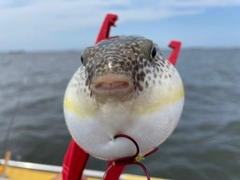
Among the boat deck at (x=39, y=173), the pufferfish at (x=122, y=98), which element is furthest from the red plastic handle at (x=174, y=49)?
the boat deck at (x=39, y=173)

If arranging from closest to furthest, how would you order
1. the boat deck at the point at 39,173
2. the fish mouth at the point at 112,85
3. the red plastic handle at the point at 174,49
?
the fish mouth at the point at 112,85
the red plastic handle at the point at 174,49
the boat deck at the point at 39,173

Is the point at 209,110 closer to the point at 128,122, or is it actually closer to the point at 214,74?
the point at 214,74

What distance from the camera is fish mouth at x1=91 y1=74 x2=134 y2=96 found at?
12.5 inches

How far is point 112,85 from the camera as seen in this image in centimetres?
32

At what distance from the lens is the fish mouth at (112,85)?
1.04 ft

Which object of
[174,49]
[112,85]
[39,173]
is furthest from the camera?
[39,173]

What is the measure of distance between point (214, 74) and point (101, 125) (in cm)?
565

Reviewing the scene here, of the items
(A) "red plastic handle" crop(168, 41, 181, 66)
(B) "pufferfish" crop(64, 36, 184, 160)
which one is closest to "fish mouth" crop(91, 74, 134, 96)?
(B) "pufferfish" crop(64, 36, 184, 160)

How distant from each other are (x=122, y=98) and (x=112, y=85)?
0.09ft

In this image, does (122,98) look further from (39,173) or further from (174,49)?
(39,173)

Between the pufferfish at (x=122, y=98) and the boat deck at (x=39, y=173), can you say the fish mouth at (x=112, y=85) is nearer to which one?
the pufferfish at (x=122, y=98)

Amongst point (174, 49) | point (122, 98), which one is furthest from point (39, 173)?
point (122, 98)

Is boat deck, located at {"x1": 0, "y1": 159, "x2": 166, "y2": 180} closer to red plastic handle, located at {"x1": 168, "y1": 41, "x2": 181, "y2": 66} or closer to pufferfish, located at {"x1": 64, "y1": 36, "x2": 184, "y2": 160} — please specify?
red plastic handle, located at {"x1": 168, "y1": 41, "x2": 181, "y2": 66}

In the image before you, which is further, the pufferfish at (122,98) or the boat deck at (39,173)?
the boat deck at (39,173)
